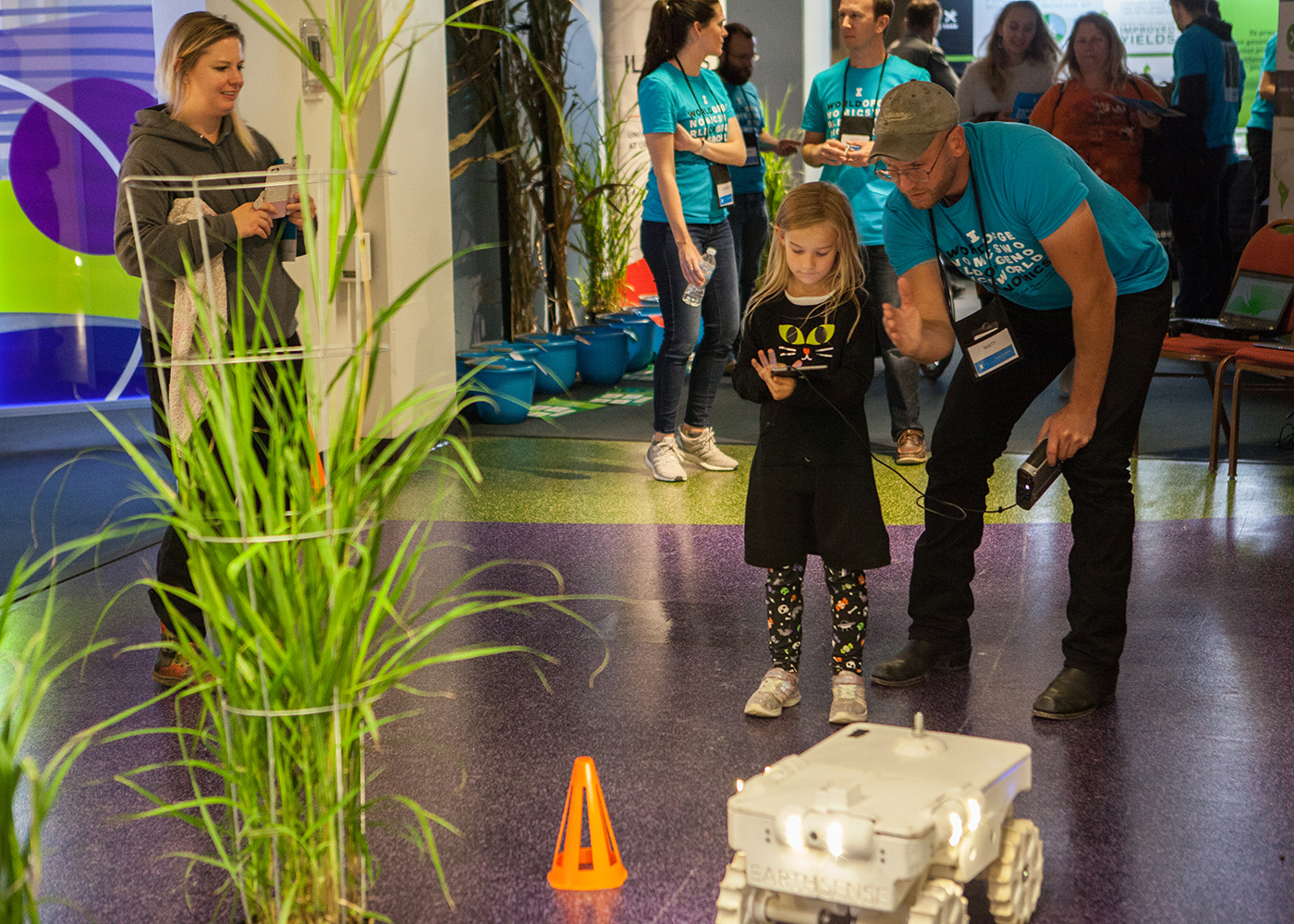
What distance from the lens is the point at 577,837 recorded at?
6.80ft

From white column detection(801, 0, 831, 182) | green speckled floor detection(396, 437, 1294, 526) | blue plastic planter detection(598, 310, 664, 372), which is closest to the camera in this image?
green speckled floor detection(396, 437, 1294, 526)

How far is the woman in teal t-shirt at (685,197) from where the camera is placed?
4.51 meters

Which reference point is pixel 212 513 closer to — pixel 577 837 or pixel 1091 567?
pixel 577 837

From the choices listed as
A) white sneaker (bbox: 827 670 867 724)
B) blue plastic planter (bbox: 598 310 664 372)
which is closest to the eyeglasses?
white sneaker (bbox: 827 670 867 724)

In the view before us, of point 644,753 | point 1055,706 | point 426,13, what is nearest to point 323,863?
point 644,753

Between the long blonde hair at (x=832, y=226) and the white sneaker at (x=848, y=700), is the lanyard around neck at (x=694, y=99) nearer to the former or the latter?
the long blonde hair at (x=832, y=226)

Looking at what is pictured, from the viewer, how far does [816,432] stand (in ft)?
8.86

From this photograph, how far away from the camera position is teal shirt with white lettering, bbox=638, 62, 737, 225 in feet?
14.7

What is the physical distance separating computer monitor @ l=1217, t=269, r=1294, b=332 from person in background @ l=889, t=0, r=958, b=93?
1.91 meters

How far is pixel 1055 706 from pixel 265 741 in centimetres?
166

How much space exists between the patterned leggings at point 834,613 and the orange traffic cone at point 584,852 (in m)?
0.76

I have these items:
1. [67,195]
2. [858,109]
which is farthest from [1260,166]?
[67,195]

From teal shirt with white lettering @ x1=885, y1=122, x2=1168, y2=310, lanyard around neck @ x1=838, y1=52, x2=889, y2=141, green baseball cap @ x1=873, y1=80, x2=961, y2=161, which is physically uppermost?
lanyard around neck @ x1=838, y1=52, x2=889, y2=141

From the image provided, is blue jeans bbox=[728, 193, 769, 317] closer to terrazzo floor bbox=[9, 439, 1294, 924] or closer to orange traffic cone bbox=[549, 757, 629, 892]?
terrazzo floor bbox=[9, 439, 1294, 924]
